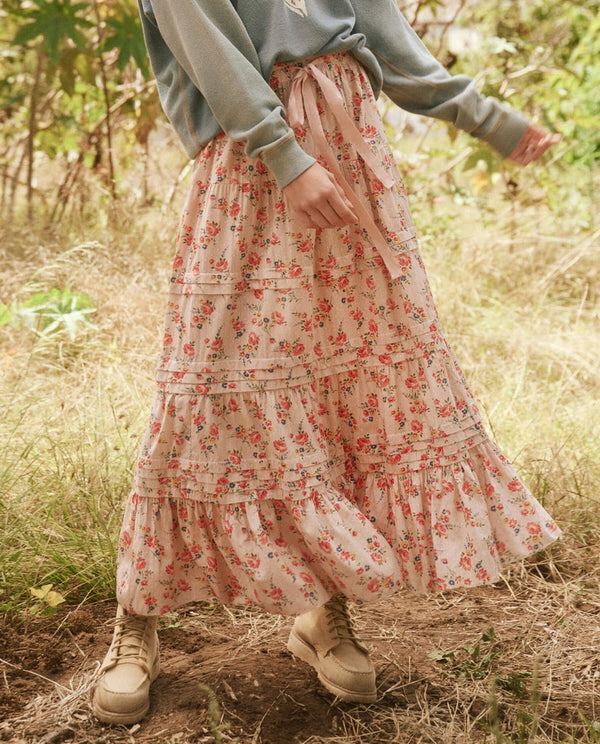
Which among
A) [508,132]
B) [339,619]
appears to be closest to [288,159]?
[508,132]

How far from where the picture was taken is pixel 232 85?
1.34 m

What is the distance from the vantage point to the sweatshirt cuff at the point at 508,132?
64.7 inches

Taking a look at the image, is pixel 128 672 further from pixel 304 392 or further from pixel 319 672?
pixel 304 392

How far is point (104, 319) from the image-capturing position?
11.2ft

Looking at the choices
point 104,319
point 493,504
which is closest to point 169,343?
point 493,504

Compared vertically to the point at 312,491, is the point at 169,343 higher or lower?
higher

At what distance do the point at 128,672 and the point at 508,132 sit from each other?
4.11 feet

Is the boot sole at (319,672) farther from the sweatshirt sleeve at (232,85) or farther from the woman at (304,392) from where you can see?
the sweatshirt sleeve at (232,85)

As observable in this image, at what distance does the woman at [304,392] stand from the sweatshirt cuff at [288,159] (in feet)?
0.17

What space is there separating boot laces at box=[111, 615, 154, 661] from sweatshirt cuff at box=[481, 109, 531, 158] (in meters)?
1.15

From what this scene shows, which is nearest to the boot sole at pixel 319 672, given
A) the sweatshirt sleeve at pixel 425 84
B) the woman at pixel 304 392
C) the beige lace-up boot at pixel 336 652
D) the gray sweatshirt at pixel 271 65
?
the beige lace-up boot at pixel 336 652

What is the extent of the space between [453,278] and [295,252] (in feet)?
8.68

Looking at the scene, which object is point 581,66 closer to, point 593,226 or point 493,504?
point 593,226

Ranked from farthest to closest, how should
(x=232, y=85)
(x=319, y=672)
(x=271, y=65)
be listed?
(x=319, y=672) → (x=271, y=65) → (x=232, y=85)
